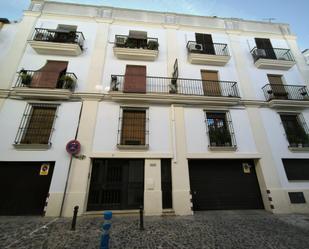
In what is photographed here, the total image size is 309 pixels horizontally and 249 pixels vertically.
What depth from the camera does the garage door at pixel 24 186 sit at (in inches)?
245

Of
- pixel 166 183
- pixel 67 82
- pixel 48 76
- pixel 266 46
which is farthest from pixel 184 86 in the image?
pixel 266 46

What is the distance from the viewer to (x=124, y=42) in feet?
31.9

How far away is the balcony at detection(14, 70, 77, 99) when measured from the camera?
752 cm

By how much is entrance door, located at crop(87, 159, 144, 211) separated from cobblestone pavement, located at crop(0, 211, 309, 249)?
2.46ft

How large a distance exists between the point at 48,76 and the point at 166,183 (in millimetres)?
8380

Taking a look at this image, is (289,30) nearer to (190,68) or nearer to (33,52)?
(190,68)

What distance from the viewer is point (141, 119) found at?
812cm

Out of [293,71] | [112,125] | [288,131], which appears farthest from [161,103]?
[293,71]

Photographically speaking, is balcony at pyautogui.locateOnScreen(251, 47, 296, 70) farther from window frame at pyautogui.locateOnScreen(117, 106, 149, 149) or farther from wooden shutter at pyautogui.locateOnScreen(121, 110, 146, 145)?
wooden shutter at pyautogui.locateOnScreen(121, 110, 146, 145)

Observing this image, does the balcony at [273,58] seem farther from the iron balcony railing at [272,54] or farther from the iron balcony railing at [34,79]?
the iron balcony railing at [34,79]

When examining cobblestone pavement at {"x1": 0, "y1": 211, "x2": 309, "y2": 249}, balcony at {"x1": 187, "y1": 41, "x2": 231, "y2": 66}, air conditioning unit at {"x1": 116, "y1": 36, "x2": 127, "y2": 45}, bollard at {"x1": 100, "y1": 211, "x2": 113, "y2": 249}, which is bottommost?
cobblestone pavement at {"x1": 0, "y1": 211, "x2": 309, "y2": 249}

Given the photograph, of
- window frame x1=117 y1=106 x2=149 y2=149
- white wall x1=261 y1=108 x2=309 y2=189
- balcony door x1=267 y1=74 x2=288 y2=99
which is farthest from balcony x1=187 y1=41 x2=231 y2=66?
window frame x1=117 y1=106 x2=149 y2=149

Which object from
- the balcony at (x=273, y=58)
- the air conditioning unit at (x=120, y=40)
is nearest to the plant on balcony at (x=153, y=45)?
the air conditioning unit at (x=120, y=40)

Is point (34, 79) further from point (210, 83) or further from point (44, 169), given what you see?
point (210, 83)
